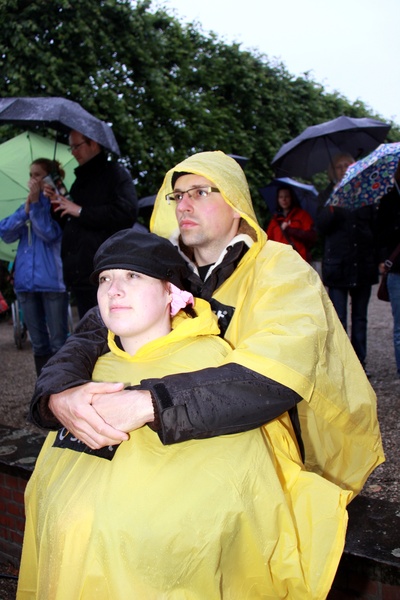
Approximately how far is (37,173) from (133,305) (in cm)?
350

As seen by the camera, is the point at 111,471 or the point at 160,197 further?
the point at 160,197

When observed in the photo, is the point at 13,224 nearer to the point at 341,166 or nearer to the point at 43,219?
the point at 43,219

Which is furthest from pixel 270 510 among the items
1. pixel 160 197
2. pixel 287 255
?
pixel 160 197

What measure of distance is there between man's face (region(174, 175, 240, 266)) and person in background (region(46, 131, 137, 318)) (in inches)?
77.5

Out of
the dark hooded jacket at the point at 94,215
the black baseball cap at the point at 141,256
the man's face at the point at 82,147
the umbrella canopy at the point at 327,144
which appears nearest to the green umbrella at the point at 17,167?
the man's face at the point at 82,147

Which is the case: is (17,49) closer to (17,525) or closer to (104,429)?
(17,525)

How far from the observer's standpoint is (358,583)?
2.35 meters

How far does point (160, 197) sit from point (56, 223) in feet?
8.26

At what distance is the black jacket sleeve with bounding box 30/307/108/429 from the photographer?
2.10 meters

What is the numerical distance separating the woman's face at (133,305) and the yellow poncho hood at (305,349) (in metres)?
0.28

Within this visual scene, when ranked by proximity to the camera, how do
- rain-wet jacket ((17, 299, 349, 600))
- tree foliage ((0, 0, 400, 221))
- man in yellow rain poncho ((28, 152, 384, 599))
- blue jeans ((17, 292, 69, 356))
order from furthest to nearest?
tree foliage ((0, 0, 400, 221))
blue jeans ((17, 292, 69, 356))
man in yellow rain poncho ((28, 152, 384, 599))
rain-wet jacket ((17, 299, 349, 600))

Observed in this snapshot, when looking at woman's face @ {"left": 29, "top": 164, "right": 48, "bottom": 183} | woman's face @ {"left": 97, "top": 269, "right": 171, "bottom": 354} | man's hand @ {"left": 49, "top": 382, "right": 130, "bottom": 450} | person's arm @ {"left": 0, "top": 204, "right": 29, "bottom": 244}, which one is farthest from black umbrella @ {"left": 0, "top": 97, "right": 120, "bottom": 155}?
man's hand @ {"left": 49, "top": 382, "right": 130, "bottom": 450}

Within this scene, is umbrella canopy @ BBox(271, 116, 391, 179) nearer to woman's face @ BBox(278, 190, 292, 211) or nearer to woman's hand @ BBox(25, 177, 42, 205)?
woman's face @ BBox(278, 190, 292, 211)

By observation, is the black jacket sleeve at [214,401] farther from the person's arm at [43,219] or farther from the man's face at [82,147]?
the person's arm at [43,219]
